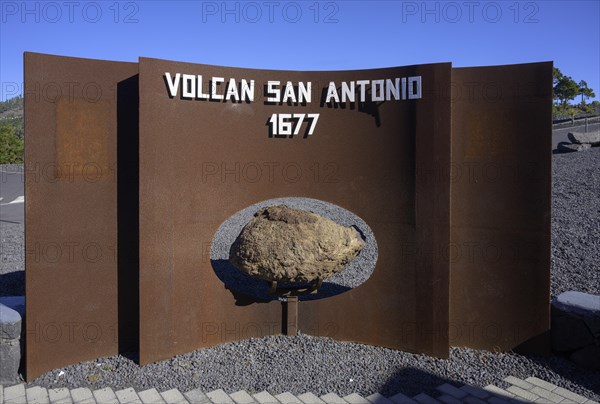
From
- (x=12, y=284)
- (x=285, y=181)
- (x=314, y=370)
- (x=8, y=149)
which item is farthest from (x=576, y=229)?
(x=8, y=149)

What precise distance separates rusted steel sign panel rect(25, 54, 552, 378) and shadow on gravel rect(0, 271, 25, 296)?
2.81m

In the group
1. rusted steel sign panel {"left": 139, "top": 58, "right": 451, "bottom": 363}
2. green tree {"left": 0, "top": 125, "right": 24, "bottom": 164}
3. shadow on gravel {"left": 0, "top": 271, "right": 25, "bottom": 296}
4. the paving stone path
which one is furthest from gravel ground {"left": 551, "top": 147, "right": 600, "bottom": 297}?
green tree {"left": 0, "top": 125, "right": 24, "bottom": 164}

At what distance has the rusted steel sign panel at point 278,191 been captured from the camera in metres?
4.92

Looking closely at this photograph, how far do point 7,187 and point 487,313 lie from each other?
2308 cm

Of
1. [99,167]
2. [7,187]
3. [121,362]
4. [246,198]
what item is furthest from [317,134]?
[7,187]

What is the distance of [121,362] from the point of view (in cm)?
502

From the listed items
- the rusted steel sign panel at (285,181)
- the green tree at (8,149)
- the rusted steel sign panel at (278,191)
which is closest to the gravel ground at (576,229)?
the rusted steel sign panel at (278,191)

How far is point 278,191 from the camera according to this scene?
18.3ft

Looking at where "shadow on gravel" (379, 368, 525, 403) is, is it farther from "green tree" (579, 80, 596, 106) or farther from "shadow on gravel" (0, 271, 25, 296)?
"green tree" (579, 80, 596, 106)

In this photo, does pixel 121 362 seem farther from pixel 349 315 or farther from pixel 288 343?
pixel 349 315

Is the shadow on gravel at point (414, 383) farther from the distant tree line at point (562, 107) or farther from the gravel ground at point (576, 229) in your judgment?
the distant tree line at point (562, 107)

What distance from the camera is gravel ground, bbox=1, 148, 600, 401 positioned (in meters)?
4.56

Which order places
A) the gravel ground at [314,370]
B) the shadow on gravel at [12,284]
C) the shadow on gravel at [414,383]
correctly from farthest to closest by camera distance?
the shadow on gravel at [12,284] → the gravel ground at [314,370] → the shadow on gravel at [414,383]

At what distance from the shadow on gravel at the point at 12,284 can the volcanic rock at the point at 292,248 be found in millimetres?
3884
